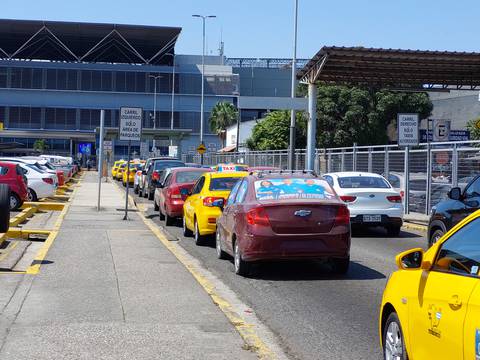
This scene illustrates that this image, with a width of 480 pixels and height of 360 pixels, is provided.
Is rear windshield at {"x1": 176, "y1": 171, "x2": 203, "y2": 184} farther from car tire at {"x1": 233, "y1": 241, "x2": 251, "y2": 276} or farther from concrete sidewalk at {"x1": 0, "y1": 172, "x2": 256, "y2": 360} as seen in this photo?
car tire at {"x1": 233, "y1": 241, "x2": 251, "y2": 276}

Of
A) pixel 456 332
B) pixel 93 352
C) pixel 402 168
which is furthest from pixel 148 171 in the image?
pixel 456 332

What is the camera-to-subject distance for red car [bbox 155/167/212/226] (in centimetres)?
1933

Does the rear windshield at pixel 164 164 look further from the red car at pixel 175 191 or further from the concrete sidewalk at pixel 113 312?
the concrete sidewalk at pixel 113 312

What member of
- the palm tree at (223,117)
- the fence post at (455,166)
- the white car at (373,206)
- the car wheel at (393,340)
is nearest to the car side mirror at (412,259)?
the car wheel at (393,340)

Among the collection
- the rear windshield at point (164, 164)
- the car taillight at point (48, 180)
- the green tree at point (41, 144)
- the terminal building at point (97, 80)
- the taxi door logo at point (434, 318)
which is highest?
the terminal building at point (97, 80)

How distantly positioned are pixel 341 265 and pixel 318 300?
6.68 feet

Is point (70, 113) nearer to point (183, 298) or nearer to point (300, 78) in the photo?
point (300, 78)

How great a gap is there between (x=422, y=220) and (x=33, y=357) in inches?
656

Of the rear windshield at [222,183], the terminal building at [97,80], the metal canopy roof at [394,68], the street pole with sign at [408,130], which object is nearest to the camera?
the rear windshield at [222,183]

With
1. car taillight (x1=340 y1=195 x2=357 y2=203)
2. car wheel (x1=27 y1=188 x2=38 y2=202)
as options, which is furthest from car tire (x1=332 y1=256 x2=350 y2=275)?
car wheel (x1=27 y1=188 x2=38 y2=202)

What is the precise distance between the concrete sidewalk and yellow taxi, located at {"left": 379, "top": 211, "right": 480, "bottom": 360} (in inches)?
64.2

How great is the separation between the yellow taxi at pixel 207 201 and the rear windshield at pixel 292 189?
10.8 ft

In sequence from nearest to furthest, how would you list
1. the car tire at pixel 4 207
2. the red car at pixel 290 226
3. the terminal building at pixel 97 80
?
the car tire at pixel 4 207 < the red car at pixel 290 226 < the terminal building at pixel 97 80

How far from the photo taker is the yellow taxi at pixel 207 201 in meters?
14.8
